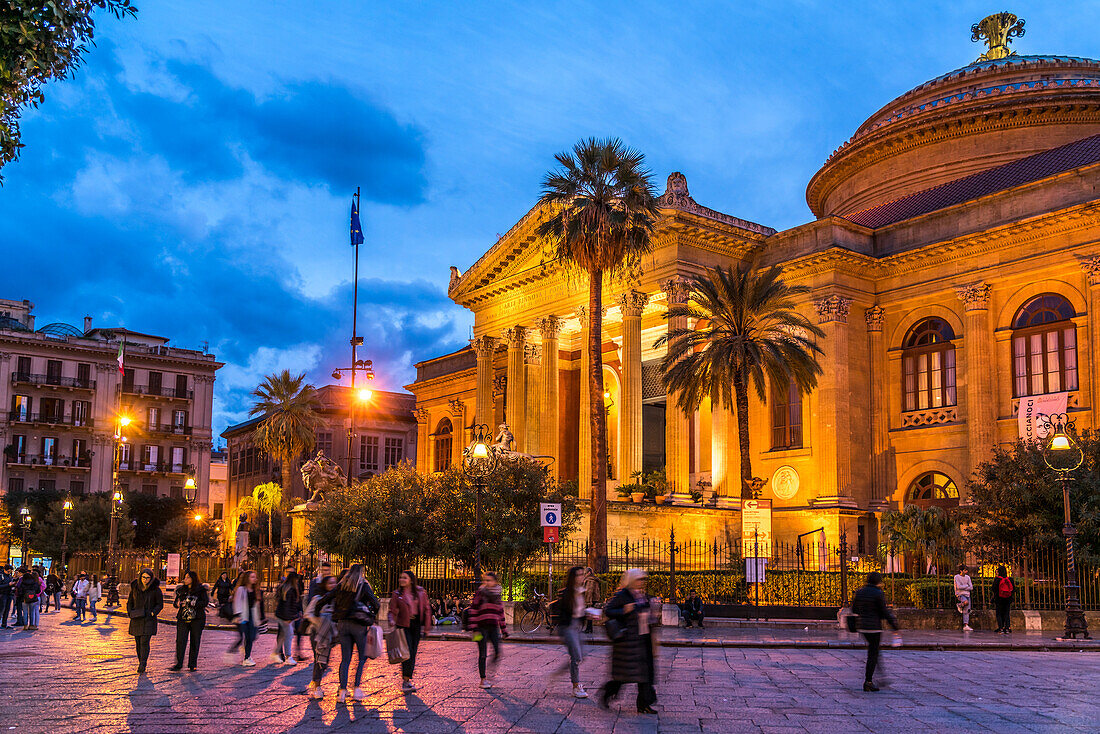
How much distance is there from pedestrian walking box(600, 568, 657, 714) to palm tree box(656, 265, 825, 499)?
70.8 feet

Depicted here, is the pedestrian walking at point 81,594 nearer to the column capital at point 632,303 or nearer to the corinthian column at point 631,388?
the corinthian column at point 631,388

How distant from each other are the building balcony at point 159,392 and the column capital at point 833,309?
57.3 metres

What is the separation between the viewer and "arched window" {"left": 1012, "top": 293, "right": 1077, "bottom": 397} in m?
32.5

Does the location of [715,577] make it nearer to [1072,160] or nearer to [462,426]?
[1072,160]

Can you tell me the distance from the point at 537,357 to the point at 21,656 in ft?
95.5

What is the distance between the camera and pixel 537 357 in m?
44.9

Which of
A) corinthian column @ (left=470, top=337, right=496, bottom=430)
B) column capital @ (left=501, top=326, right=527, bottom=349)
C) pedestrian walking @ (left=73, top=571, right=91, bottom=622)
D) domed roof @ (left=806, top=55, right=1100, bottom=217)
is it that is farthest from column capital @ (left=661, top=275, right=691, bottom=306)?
pedestrian walking @ (left=73, top=571, right=91, bottom=622)

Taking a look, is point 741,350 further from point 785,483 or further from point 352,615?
point 352,615

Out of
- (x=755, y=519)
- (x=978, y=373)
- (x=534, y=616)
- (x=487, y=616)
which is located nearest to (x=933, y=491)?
(x=978, y=373)

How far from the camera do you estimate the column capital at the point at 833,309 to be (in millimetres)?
36750

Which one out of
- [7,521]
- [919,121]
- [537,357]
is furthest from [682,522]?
[7,521]

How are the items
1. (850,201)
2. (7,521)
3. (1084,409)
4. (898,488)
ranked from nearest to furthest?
(1084,409), (898,488), (850,201), (7,521)

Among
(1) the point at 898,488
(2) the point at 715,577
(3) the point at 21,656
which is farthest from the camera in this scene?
(1) the point at 898,488

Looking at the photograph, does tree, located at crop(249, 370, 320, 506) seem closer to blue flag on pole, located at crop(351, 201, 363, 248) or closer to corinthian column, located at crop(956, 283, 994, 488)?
blue flag on pole, located at crop(351, 201, 363, 248)
